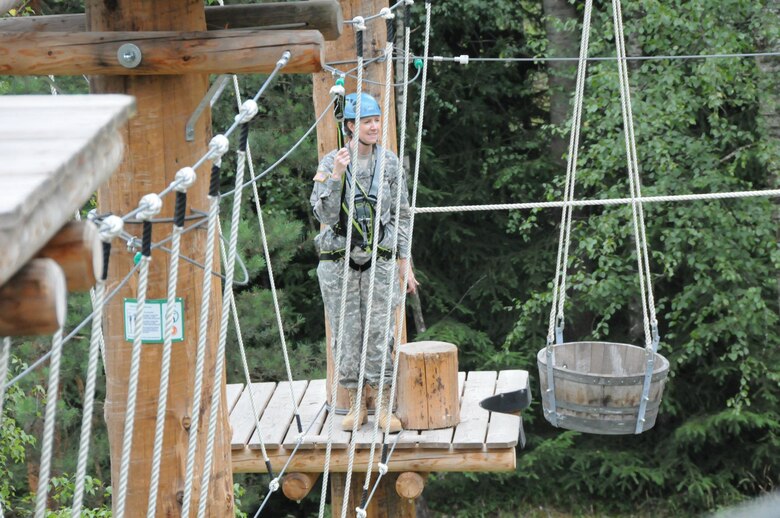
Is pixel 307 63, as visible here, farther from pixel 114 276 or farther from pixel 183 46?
pixel 114 276

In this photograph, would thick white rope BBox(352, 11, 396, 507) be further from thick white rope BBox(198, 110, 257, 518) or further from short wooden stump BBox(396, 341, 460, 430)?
thick white rope BBox(198, 110, 257, 518)

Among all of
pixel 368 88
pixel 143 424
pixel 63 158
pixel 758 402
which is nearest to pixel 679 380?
pixel 758 402

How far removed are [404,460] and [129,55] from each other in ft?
7.47

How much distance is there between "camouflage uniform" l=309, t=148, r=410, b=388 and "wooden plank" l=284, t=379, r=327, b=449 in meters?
0.30

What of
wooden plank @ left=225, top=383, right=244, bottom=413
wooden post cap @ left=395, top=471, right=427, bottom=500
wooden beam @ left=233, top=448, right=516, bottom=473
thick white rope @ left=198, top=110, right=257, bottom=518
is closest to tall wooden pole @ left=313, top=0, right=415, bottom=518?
wooden beam @ left=233, top=448, right=516, bottom=473

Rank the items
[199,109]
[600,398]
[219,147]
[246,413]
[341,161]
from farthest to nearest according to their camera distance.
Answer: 1. [246,413]
2. [600,398]
3. [341,161]
4. [199,109]
5. [219,147]

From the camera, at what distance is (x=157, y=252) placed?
2768 millimetres

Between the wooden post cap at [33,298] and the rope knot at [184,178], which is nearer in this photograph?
the wooden post cap at [33,298]

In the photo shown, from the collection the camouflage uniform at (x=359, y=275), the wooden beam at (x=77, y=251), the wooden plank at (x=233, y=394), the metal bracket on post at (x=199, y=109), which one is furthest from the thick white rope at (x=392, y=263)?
the wooden beam at (x=77, y=251)

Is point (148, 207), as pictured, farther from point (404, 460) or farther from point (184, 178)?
point (404, 460)

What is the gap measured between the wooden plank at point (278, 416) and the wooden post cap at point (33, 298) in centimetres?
330

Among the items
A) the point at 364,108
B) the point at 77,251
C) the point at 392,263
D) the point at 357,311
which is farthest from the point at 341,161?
the point at 77,251

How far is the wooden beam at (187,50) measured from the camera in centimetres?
258

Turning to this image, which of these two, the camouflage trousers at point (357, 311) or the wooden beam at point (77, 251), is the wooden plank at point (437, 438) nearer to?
the camouflage trousers at point (357, 311)
